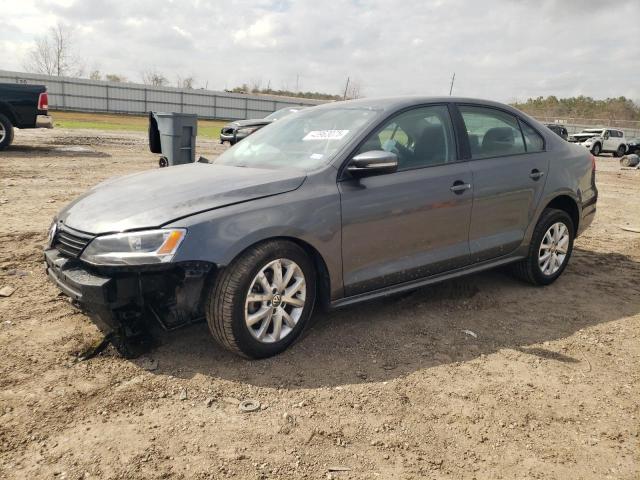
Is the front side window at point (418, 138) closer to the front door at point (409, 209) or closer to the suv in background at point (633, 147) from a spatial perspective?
the front door at point (409, 209)

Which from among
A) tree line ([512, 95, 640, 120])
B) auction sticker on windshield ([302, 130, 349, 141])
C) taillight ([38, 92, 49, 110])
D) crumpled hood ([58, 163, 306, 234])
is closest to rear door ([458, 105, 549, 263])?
auction sticker on windshield ([302, 130, 349, 141])

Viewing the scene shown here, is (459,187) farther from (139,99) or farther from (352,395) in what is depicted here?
(139,99)

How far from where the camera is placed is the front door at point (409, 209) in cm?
365

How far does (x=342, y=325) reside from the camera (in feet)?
13.1

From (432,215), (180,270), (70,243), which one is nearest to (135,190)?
(70,243)

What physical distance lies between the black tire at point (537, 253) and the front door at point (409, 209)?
0.91 m

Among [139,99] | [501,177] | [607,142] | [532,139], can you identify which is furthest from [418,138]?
[139,99]

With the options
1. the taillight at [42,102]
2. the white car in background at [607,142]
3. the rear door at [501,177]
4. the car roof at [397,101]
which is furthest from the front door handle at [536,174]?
the white car in background at [607,142]

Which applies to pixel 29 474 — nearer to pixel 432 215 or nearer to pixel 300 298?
pixel 300 298

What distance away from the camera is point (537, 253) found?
4898mm

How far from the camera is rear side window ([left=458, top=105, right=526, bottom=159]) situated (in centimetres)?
444

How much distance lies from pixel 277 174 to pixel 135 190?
3.03ft

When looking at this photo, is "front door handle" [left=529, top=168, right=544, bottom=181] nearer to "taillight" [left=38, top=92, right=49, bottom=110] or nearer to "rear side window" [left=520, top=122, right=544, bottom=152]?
"rear side window" [left=520, top=122, right=544, bottom=152]

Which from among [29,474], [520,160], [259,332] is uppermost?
[520,160]
